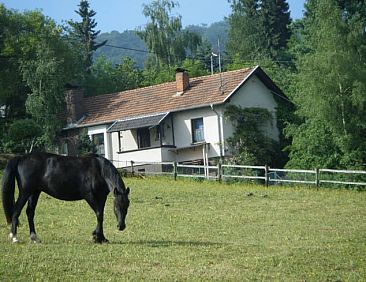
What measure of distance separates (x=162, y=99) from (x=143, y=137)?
2732 mm

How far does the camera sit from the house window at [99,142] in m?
51.1

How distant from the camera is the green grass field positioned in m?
12.6

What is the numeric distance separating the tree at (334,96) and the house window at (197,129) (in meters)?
5.96

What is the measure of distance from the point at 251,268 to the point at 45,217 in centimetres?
968

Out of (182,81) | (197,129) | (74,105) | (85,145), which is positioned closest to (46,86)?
(74,105)

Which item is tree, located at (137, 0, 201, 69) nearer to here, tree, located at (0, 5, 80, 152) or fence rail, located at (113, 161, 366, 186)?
tree, located at (0, 5, 80, 152)

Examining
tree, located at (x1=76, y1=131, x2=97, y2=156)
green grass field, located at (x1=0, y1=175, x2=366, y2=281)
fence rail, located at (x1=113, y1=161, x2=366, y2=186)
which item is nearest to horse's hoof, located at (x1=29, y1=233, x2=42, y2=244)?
green grass field, located at (x1=0, y1=175, x2=366, y2=281)

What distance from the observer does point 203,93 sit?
4722cm

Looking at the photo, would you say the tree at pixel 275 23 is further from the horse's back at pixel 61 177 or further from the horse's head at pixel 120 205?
the horse's head at pixel 120 205

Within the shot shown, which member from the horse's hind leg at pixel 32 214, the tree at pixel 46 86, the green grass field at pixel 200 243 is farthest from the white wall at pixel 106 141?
the horse's hind leg at pixel 32 214

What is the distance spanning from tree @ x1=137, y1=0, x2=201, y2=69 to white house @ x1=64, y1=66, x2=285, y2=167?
22980mm

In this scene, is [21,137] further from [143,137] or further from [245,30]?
[245,30]

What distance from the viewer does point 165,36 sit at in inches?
2938

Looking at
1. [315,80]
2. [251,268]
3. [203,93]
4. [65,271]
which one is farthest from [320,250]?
[203,93]
